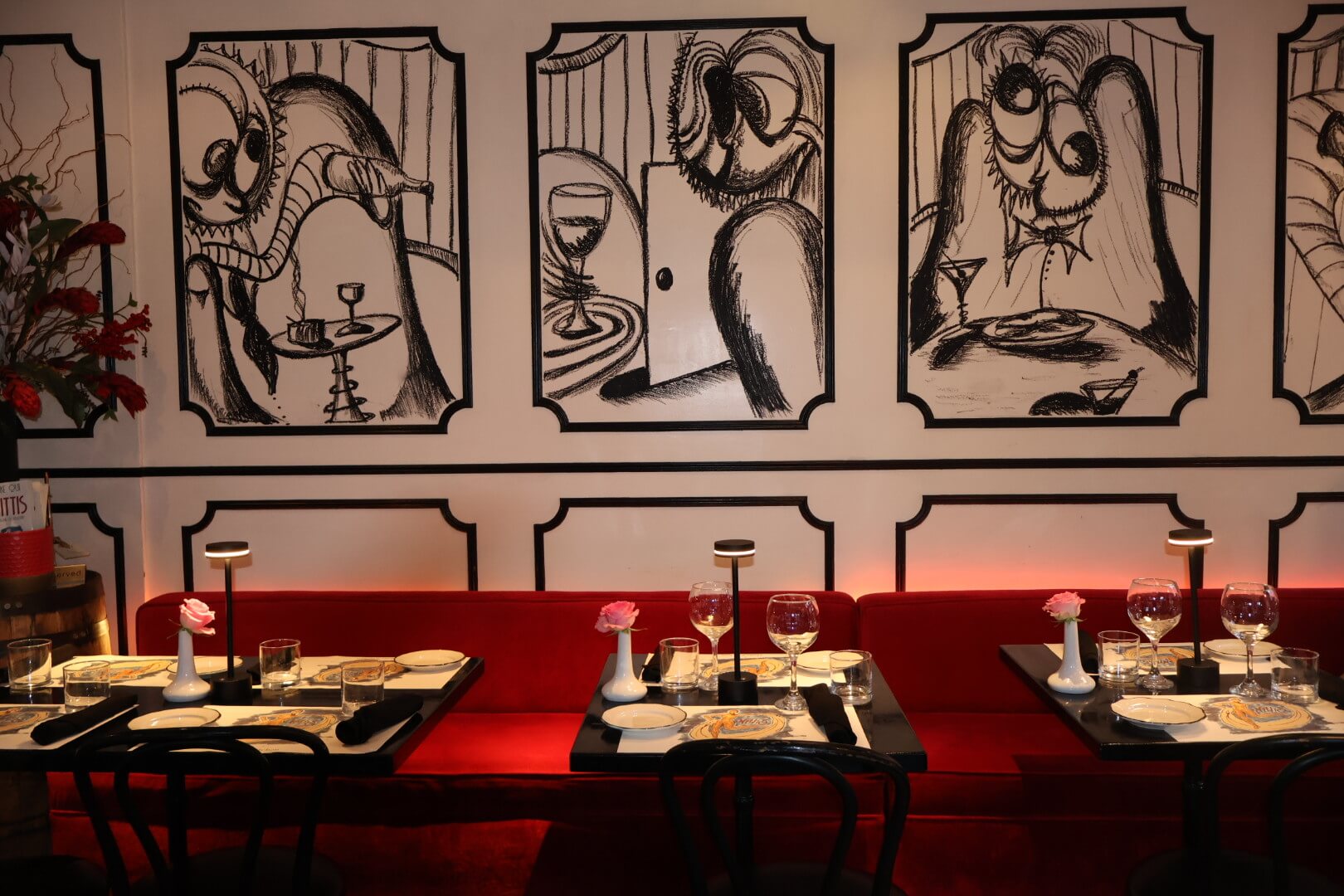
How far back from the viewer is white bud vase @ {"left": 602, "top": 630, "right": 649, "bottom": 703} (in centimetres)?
236

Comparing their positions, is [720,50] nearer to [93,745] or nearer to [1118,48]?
[1118,48]

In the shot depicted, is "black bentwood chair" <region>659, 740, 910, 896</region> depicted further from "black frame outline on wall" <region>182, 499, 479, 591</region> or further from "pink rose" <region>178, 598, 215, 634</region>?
"black frame outline on wall" <region>182, 499, 479, 591</region>

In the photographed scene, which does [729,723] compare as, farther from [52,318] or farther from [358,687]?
[52,318]

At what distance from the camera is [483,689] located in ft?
10.5

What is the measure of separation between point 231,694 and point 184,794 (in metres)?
0.56

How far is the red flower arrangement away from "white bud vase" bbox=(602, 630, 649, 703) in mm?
1939

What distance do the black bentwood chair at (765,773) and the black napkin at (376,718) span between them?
69cm

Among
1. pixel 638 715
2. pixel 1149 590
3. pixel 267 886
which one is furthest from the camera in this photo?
pixel 1149 590

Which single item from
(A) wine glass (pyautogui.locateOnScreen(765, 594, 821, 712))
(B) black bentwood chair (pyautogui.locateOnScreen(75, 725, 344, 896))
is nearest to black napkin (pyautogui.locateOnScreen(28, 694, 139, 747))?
(B) black bentwood chair (pyautogui.locateOnScreen(75, 725, 344, 896))

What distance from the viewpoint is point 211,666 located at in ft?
8.87

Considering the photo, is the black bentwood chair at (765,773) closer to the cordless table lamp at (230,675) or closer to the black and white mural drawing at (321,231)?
the cordless table lamp at (230,675)

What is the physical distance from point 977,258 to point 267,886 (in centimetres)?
280

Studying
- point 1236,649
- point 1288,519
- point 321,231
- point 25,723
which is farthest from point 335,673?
point 1288,519

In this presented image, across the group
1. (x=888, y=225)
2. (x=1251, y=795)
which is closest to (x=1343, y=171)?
(x=888, y=225)
